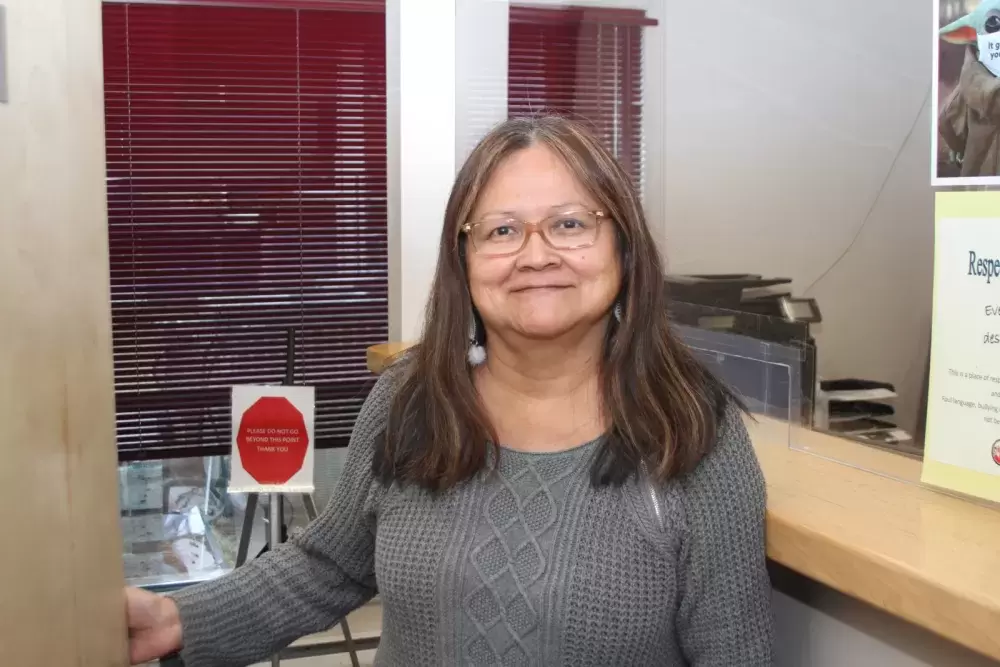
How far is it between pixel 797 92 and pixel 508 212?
150cm

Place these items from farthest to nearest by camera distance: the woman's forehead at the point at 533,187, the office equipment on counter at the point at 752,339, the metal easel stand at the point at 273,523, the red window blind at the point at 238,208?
the red window blind at the point at 238,208 < the metal easel stand at the point at 273,523 < the office equipment on counter at the point at 752,339 < the woman's forehead at the point at 533,187

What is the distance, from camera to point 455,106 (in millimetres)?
2445

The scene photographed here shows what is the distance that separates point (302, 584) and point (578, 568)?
450 millimetres

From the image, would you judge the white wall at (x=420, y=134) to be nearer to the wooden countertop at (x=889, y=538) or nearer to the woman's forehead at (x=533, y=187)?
the woman's forehead at (x=533, y=187)

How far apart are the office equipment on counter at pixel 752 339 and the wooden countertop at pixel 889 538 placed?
0.14 meters

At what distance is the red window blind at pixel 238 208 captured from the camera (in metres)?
3.79

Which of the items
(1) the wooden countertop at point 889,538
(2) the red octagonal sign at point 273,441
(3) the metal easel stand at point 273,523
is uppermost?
(1) the wooden countertop at point 889,538

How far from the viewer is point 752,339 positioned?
149 centimetres

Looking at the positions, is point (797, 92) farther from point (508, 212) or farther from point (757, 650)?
point (757, 650)

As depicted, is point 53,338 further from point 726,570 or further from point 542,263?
point 726,570

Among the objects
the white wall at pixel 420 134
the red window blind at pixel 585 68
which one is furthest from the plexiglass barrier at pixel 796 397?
the red window blind at pixel 585 68

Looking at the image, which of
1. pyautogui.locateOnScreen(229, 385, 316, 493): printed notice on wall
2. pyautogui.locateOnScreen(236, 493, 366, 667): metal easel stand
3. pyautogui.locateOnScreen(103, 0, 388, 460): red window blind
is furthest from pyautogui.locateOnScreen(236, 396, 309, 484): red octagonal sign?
pyautogui.locateOnScreen(103, 0, 388, 460): red window blind

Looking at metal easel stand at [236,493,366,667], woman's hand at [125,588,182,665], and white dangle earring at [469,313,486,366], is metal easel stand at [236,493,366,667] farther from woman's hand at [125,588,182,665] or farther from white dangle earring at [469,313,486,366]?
white dangle earring at [469,313,486,366]

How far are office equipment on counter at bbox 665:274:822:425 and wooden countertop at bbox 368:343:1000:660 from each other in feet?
0.47
